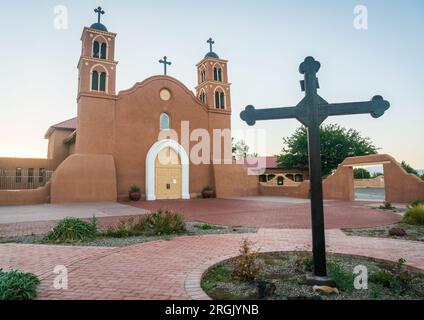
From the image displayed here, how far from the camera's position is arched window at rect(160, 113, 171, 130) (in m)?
22.4

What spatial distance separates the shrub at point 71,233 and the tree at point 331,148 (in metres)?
28.9

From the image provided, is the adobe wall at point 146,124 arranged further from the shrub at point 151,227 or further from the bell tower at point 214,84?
the shrub at point 151,227

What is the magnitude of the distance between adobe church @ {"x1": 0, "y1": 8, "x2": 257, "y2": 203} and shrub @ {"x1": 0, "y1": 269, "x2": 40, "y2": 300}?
51.2 feet

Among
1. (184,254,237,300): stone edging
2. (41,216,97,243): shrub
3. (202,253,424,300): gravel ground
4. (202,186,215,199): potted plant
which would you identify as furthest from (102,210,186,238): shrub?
(202,186,215,199): potted plant

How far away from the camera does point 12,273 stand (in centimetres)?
362

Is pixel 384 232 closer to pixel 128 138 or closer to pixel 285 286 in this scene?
pixel 285 286

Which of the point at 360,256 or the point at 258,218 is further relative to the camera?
the point at 258,218

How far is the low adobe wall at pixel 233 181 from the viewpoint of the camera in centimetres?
2350

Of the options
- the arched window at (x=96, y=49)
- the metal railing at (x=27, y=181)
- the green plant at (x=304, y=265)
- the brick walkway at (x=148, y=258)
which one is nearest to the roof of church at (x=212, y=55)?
the arched window at (x=96, y=49)

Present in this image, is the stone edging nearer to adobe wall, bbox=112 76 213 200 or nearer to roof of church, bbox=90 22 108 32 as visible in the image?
adobe wall, bbox=112 76 213 200
